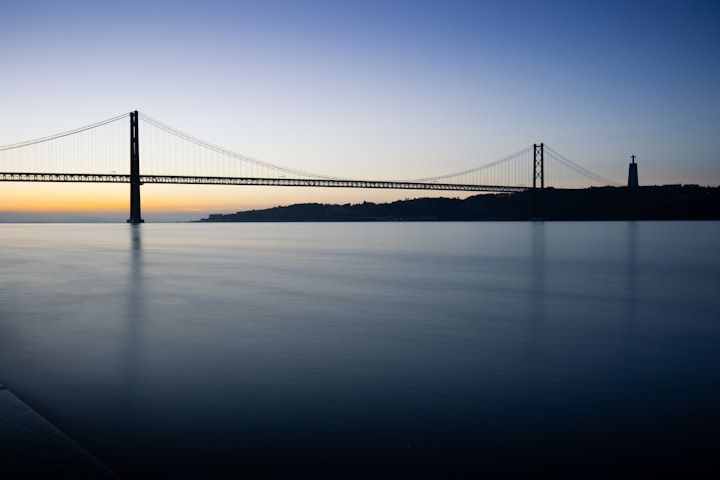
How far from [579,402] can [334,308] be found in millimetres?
4991

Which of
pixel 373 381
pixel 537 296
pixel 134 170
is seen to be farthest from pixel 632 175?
pixel 373 381

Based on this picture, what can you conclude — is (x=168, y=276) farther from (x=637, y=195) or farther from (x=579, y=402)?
(x=637, y=195)


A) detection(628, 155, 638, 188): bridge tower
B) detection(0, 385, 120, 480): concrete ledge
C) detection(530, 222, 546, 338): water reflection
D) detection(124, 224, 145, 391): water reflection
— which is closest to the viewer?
detection(0, 385, 120, 480): concrete ledge

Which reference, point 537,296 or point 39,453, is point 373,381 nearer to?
point 39,453

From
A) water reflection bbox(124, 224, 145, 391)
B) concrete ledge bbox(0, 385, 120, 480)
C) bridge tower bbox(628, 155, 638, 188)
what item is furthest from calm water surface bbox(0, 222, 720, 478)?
bridge tower bbox(628, 155, 638, 188)

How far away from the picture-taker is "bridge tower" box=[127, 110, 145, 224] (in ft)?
194

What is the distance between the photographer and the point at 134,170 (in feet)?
196

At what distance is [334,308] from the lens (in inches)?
332

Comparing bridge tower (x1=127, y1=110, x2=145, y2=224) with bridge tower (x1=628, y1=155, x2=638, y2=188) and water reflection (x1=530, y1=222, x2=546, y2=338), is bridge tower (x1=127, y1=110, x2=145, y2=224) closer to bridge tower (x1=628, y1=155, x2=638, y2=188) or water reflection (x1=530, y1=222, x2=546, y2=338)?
water reflection (x1=530, y1=222, x2=546, y2=338)

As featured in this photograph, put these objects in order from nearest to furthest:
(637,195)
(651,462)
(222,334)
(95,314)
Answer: (651,462)
(222,334)
(95,314)
(637,195)

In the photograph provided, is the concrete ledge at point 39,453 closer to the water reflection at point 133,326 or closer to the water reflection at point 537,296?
the water reflection at point 133,326

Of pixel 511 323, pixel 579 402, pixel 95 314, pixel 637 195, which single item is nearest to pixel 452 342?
pixel 511 323

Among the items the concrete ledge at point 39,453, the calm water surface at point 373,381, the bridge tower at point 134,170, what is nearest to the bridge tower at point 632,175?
the bridge tower at point 134,170

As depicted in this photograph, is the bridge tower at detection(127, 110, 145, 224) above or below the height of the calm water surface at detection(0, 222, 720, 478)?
above
